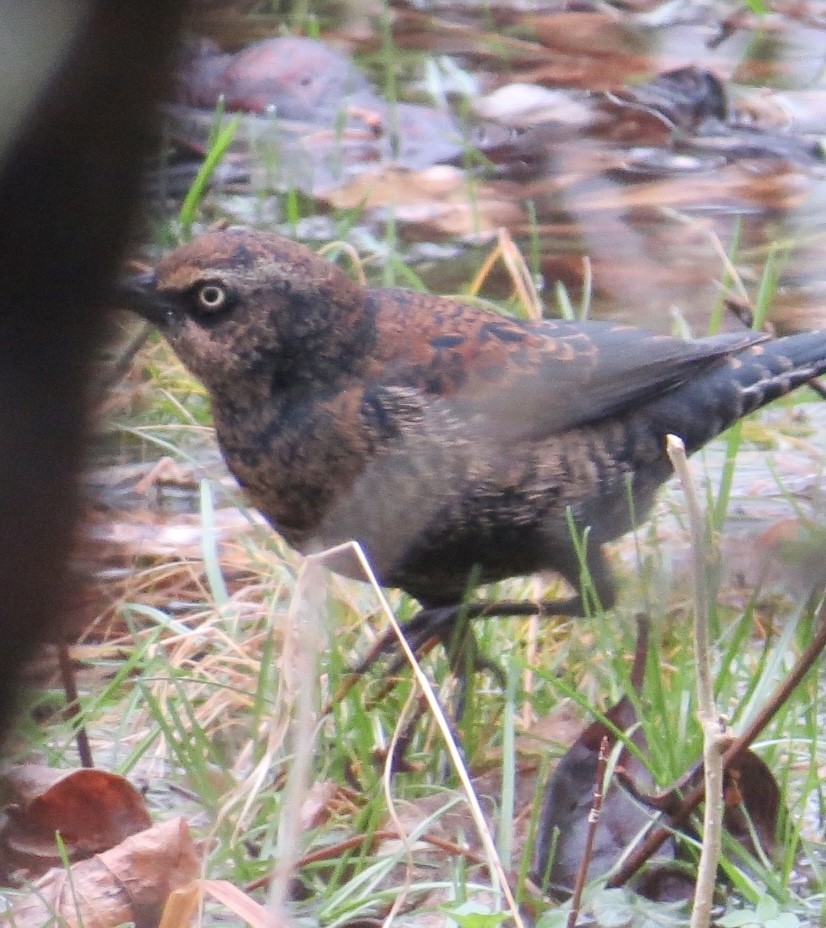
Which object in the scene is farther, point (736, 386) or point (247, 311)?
point (736, 386)

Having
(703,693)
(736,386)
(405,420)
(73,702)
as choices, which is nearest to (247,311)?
(405,420)

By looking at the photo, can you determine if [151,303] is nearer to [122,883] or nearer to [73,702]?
[73,702]

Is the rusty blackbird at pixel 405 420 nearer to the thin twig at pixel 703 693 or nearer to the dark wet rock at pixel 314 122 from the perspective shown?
the thin twig at pixel 703 693

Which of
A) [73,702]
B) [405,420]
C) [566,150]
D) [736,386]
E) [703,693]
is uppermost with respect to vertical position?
[703,693]

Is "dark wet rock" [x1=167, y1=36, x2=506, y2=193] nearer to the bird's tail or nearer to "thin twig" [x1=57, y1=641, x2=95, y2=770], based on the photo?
the bird's tail

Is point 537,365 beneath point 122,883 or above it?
above

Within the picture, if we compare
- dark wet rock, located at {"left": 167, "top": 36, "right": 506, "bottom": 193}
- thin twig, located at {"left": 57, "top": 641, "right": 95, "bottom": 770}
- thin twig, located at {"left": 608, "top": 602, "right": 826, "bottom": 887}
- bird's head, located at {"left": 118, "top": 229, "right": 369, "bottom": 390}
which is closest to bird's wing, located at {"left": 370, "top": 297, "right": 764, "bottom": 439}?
bird's head, located at {"left": 118, "top": 229, "right": 369, "bottom": 390}

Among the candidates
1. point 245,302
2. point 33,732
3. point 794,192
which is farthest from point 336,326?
point 794,192
